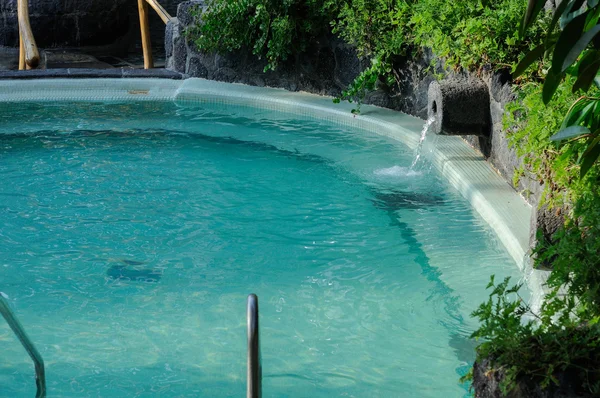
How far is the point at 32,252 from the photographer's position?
4.58 m

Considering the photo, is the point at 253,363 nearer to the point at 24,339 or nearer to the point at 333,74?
the point at 24,339

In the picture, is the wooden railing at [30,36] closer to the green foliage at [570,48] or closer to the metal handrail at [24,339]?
the metal handrail at [24,339]

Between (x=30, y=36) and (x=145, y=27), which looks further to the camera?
(x=145, y=27)

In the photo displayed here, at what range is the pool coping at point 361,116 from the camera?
4.28 metres

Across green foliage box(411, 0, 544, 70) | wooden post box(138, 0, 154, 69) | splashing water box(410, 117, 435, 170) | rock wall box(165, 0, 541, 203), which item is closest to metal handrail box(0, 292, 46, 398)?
rock wall box(165, 0, 541, 203)

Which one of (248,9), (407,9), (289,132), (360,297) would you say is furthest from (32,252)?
(248,9)

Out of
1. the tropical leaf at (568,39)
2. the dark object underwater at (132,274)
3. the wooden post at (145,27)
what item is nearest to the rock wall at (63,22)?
the wooden post at (145,27)

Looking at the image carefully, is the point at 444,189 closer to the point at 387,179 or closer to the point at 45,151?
the point at 387,179

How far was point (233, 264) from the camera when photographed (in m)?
4.38

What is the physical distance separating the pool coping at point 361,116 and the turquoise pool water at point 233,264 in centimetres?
11

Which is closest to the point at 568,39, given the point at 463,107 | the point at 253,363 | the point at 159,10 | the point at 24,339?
the point at 253,363

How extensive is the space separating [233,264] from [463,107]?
1956mm

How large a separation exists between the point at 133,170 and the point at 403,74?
8.11 feet

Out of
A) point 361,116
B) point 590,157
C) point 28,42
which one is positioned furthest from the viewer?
point 28,42
